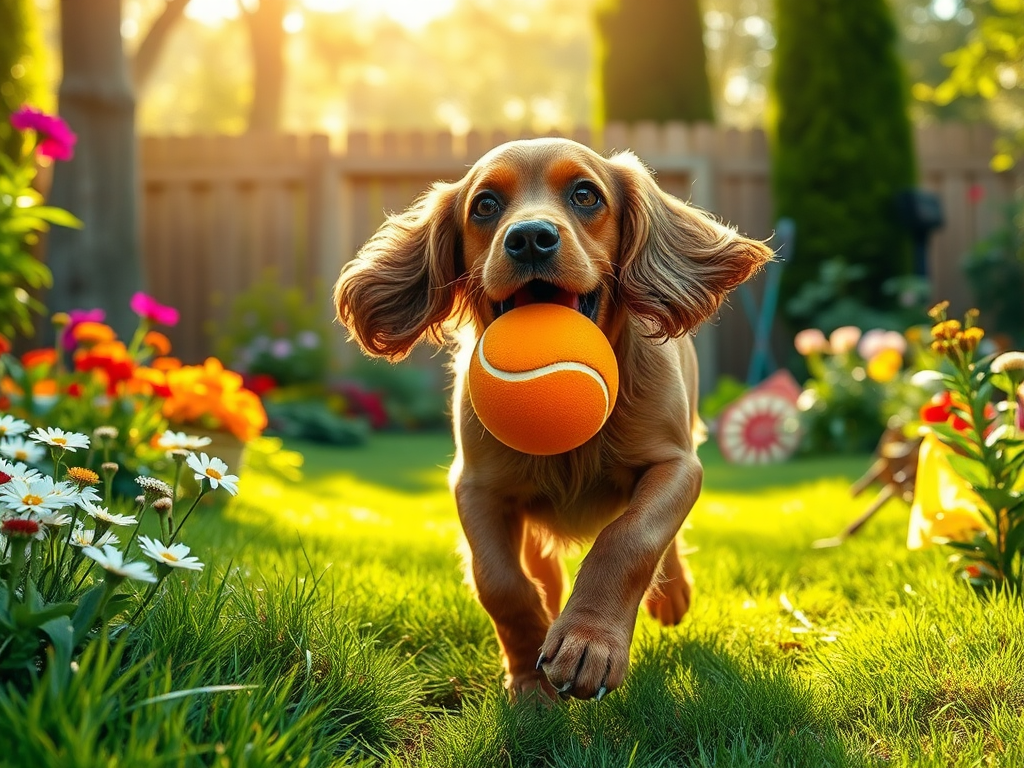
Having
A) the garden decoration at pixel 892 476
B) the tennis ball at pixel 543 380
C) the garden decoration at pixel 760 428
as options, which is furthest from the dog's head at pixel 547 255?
the garden decoration at pixel 760 428

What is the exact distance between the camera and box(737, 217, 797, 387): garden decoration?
35.3 ft

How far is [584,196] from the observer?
9.64ft

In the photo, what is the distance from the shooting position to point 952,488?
3350mm

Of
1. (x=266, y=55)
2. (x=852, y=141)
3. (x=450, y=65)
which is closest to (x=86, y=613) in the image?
(x=852, y=141)

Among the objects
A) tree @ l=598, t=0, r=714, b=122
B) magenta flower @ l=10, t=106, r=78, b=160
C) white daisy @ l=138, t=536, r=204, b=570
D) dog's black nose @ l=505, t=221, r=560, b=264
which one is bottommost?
white daisy @ l=138, t=536, r=204, b=570

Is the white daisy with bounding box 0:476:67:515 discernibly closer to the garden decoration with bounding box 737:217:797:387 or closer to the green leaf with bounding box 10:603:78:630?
the green leaf with bounding box 10:603:78:630

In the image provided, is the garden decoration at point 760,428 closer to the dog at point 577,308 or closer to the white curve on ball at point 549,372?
the dog at point 577,308

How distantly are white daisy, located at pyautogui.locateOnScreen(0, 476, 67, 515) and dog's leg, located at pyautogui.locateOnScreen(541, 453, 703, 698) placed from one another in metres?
1.04

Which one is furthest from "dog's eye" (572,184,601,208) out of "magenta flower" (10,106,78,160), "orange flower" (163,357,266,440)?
"orange flower" (163,357,266,440)

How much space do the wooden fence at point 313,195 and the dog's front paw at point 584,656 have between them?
9.28 m

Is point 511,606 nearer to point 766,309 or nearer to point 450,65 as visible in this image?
point 766,309

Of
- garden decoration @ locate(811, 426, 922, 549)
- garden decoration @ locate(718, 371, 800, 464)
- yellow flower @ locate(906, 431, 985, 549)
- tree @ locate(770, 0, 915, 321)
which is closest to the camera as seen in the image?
yellow flower @ locate(906, 431, 985, 549)

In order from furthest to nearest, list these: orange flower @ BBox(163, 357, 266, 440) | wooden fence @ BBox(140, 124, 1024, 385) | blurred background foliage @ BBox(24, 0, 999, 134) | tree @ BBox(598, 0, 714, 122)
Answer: blurred background foliage @ BBox(24, 0, 999, 134) → tree @ BBox(598, 0, 714, 122) → wooden fence @ BBox(140, 124, 1024, 385) → orange flower @ BBox(163, 357, 266, 440)

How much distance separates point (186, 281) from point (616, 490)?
377 inches
